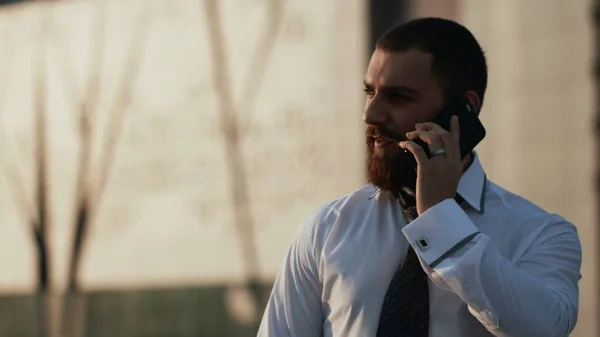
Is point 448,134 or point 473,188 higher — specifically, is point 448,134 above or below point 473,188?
above

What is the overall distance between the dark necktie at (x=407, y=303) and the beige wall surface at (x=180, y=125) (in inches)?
351

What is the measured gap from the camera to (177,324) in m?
13.1

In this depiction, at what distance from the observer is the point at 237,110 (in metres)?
12.8

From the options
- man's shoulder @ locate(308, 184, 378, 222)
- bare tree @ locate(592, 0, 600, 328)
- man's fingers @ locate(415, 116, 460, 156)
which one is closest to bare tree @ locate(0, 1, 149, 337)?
bare tree @ locate(592, 0, 600, 328)

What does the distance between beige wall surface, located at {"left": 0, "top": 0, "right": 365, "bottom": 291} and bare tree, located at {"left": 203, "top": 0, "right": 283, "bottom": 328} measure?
21 mm

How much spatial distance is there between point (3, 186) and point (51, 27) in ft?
5.94

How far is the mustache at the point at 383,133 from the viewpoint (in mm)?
2402

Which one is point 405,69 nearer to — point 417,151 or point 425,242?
point 417,151

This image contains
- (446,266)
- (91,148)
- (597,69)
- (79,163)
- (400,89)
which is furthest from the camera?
(79,163)

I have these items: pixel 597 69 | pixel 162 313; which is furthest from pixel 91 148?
pixel 597 69

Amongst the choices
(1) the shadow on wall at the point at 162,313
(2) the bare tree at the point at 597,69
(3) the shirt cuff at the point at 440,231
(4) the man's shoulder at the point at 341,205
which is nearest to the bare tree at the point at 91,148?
(1) the shadow on wall at the point at 162,313

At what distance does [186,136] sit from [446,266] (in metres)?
11.2

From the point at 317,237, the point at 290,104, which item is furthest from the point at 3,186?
the point at 317,237

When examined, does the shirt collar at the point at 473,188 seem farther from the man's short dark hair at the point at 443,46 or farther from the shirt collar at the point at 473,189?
the man's short dark hair at the point at 443,46
